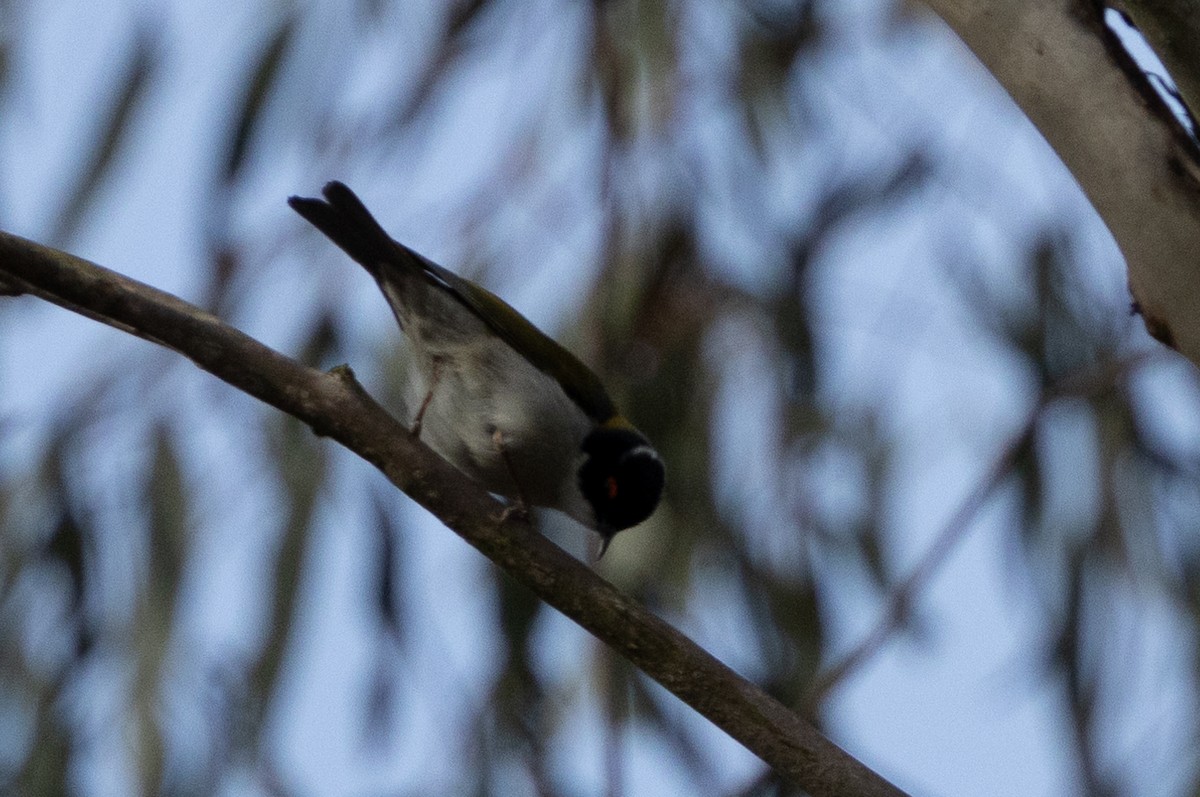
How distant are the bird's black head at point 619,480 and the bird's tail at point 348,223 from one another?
62 cm

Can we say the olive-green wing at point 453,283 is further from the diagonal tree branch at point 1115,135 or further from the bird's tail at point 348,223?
the diagonal tree branch at point 1115,135

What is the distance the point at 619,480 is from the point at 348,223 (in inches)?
31.2

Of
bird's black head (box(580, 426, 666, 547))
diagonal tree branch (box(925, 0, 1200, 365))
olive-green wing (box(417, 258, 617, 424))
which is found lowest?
bird's black head (box(580, 426, 666, 547))

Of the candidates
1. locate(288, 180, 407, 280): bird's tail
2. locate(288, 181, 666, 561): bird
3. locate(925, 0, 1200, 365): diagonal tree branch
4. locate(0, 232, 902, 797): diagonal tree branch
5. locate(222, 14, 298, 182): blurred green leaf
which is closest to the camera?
locate(925, 0, 1200, 365): diagonal tree branch

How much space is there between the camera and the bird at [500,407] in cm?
319

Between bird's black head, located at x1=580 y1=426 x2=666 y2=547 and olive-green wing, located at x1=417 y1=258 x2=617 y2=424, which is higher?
olive-green wing, located at x1=417 y1=258 x2=617 y2=424

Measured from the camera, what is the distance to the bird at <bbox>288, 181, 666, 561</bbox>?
125 inches

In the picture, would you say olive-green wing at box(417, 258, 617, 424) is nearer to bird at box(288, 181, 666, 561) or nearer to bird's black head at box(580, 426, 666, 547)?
bird at box(288, 181, 666, 561)

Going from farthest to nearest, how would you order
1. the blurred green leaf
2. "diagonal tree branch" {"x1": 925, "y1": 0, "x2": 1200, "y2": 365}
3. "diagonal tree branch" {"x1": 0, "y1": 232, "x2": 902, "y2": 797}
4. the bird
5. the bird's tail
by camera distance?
the blurred green leaf
the bird
the bird's tail
"diagonal tree branch" {"x1": 0, "y1": 232, "x2": 902, "y2": 797}
"diagonal tree branch" {"x1": 925, "y1": 0, "x2": 1200, "y2": 365}

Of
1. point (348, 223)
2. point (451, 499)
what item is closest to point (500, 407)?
point (348, 223)

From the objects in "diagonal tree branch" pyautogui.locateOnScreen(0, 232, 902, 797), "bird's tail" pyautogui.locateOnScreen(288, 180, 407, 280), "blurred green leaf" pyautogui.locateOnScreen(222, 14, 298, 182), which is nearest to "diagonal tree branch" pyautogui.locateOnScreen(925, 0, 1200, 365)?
"diagonal tree branch" pyautogui.locateOnScreen(0, 232, 902, 797)

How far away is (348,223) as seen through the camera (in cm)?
304

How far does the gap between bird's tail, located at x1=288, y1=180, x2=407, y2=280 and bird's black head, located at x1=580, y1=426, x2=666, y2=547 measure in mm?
618

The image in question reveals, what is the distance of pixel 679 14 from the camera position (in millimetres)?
4277
